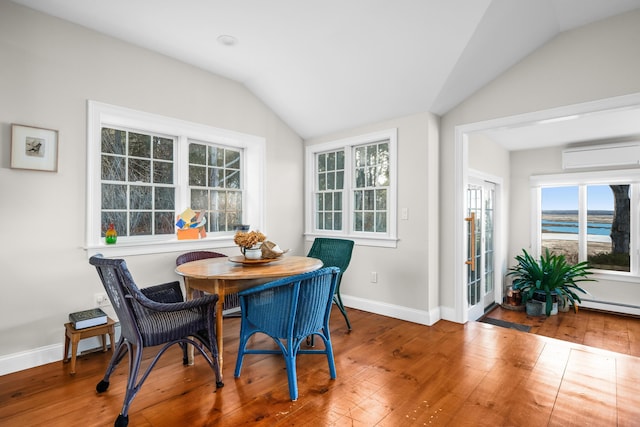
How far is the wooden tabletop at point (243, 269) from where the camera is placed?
2.45 m

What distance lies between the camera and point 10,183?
263 cm

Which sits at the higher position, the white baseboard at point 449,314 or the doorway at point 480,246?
the doorway at point 480,246

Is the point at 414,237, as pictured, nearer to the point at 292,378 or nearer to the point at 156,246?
the point at 292,378

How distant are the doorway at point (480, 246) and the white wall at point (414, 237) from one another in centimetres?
71

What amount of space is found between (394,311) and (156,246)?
2.64m

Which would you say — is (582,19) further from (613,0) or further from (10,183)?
(10,183)

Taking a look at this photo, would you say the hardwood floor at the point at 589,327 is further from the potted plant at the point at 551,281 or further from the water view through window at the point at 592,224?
the water view through window at the point at 592,224

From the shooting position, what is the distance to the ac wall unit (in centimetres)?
486

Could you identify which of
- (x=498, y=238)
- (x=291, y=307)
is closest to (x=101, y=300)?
(x=291, y=307)

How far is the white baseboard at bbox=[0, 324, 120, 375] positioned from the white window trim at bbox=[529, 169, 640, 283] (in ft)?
20.8

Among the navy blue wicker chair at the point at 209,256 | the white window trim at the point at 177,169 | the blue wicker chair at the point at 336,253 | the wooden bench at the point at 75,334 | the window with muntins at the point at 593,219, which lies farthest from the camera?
the window with muntins at the point at 593,219

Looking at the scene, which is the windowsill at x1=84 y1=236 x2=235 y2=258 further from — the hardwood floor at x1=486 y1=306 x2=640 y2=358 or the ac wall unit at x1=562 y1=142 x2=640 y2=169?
the ac wall unit at x1=562 y1=142 x2=640 y2=169

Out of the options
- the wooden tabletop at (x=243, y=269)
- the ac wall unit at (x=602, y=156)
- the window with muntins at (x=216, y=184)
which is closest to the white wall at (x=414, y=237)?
the wooden tabletop at (x=243, y=269)

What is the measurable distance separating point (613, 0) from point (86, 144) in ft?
14.6
